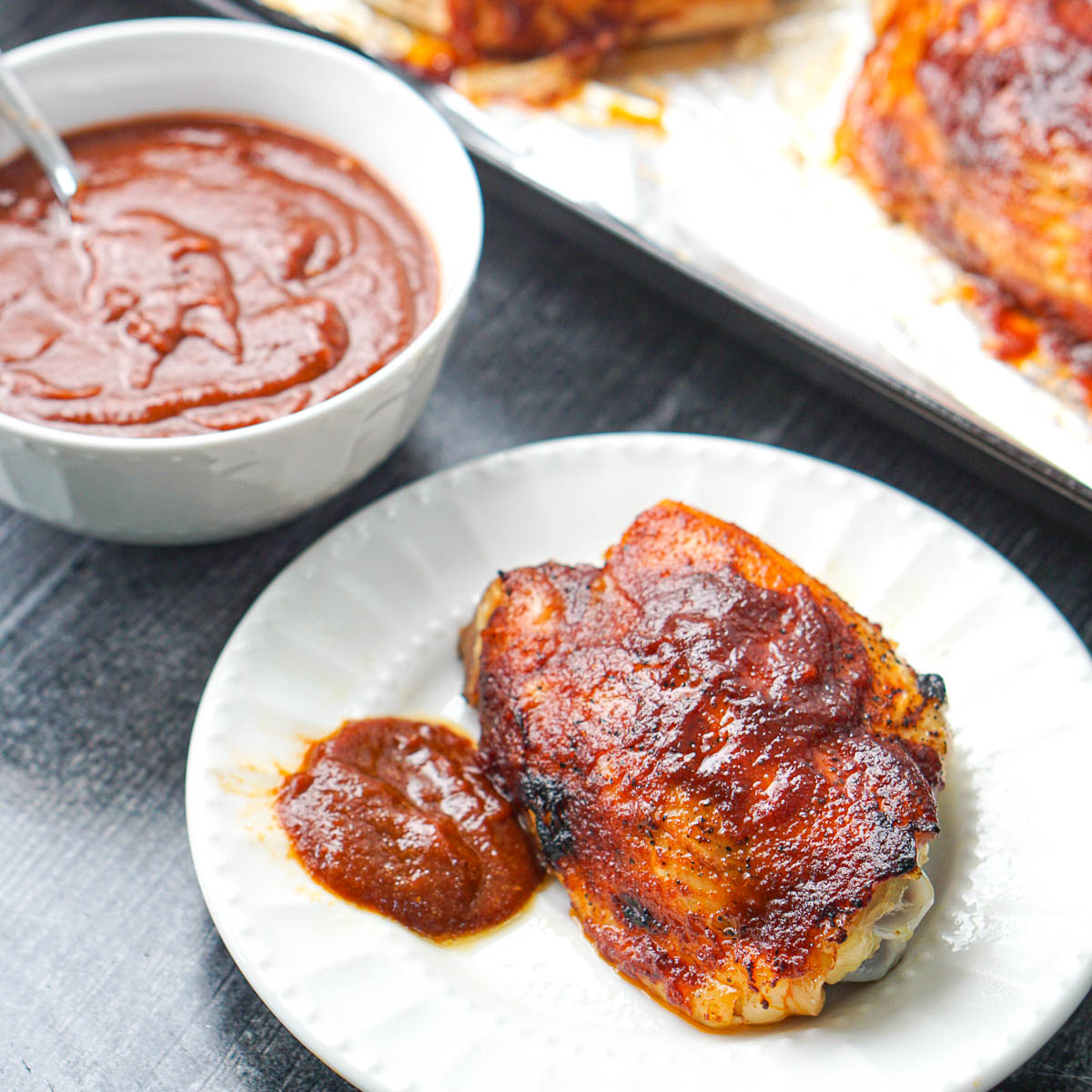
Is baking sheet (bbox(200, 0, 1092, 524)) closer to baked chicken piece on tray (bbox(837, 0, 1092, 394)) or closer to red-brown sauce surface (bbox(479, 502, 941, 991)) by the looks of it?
baked chicken piece on tray (bbox(837, 0, 1092, 394))

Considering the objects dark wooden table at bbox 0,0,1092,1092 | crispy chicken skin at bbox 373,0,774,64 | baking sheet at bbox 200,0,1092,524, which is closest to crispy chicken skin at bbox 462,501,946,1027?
dark wooden table at bbox 0,0,1092,1092

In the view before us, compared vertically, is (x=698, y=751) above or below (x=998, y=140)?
below

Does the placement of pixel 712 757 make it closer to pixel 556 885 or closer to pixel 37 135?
pixel 556 885

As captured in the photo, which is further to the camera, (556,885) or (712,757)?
(556,885)

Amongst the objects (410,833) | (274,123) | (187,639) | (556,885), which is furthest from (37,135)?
(556,885)

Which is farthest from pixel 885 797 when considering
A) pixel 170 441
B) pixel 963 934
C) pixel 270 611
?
pixel 170 441

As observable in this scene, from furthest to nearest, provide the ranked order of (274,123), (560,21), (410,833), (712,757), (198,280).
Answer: (560,21) < (274,123) < (198,280) < (410,833) < (712,757)
